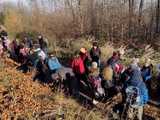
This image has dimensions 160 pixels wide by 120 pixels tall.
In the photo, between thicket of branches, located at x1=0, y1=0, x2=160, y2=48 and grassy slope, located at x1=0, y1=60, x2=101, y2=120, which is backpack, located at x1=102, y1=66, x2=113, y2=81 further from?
thicket of branches, located at x1=0, y1=0, x2=160, y2=48

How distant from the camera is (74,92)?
14.9 meters

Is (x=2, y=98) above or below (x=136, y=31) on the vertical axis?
above

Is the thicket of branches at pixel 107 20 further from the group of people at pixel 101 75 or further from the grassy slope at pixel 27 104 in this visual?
the grassy slope at pixel 27 104

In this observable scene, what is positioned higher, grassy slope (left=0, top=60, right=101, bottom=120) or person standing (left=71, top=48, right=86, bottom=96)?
grassy slope (left=0, top=60, right=101, bottom=120)

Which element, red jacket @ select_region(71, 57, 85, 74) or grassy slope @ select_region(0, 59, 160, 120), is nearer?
grassy slope @ select_region(0, 59, 160, 120)

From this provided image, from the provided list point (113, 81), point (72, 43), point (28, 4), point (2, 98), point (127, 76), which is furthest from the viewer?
point (28, 4)

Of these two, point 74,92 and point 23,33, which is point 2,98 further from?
point 23,33

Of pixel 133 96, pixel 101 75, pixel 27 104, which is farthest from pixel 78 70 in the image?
pixel 27 104

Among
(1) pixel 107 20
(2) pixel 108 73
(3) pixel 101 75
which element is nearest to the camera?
(2) pixel 108 73

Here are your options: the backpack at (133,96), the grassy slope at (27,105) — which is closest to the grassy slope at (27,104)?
the grassy slope at (27,105)

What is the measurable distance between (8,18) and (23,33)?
6728 millimetres

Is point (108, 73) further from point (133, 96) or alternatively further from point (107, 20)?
point (107, 20)

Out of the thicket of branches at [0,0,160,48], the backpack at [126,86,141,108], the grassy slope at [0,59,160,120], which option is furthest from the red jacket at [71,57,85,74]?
the thicket of branches at [0,0,160,48]

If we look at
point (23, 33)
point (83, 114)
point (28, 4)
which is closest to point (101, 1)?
point (23, 33)
